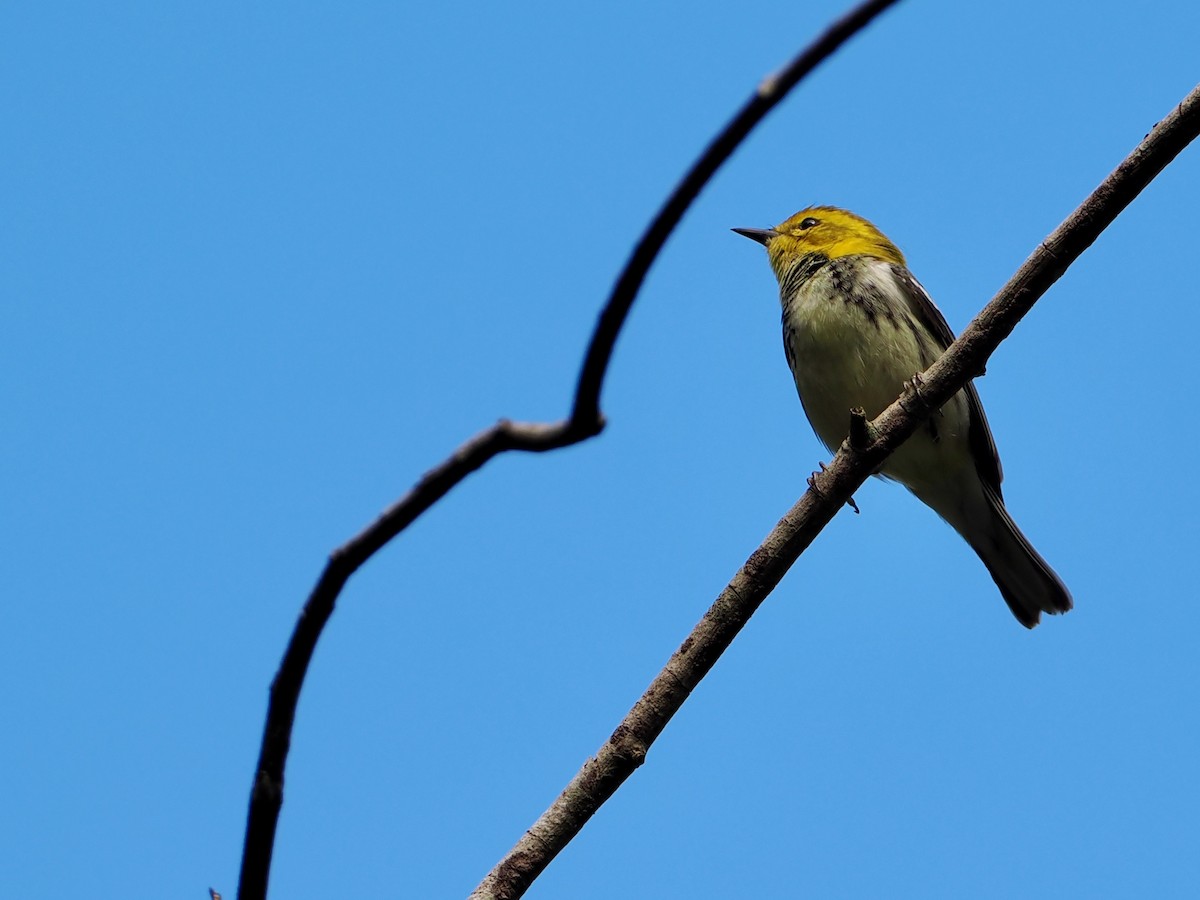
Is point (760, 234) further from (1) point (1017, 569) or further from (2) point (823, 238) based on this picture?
(1) point (1017, 569)

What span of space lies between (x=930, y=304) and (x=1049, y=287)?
3.77m

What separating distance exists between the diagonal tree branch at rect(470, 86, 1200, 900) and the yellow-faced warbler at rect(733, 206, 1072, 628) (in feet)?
9.26

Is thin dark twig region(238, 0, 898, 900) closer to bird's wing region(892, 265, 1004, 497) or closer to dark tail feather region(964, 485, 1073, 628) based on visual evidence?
bird's wing region(892, 265, 1004, 497)

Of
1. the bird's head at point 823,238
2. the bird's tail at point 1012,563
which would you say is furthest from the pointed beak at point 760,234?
the bird's tail at point 1012,563

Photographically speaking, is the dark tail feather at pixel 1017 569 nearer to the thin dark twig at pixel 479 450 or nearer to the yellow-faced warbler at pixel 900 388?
the yellow-faced warbler at pixel 900 388

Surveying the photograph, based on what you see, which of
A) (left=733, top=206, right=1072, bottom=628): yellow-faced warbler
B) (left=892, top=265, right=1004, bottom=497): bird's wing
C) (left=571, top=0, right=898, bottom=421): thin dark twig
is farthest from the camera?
(left=892, top=265, right=1004, bottom=497): bird's wing

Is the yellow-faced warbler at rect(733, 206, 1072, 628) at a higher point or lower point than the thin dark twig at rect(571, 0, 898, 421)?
higher

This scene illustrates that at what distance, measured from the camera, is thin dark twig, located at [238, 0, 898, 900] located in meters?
1.42

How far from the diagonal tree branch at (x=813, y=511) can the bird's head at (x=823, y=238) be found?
13.0 feet

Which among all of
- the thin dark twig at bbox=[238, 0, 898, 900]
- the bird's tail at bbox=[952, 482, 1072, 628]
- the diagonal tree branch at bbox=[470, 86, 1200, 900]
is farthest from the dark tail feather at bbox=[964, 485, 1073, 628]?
the thin dark twig at bbox=[238, 0, 898, 900]

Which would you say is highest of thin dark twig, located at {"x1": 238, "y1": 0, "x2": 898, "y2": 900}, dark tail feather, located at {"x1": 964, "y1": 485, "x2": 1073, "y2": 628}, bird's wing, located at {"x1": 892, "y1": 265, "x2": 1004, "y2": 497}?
bird's wing, located at {"x1": 892, "y1": 265, "x2": 1004, "y2": 497}

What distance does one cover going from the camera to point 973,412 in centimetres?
817

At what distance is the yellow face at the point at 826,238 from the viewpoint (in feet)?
29.8

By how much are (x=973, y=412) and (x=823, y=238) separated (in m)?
1.89
